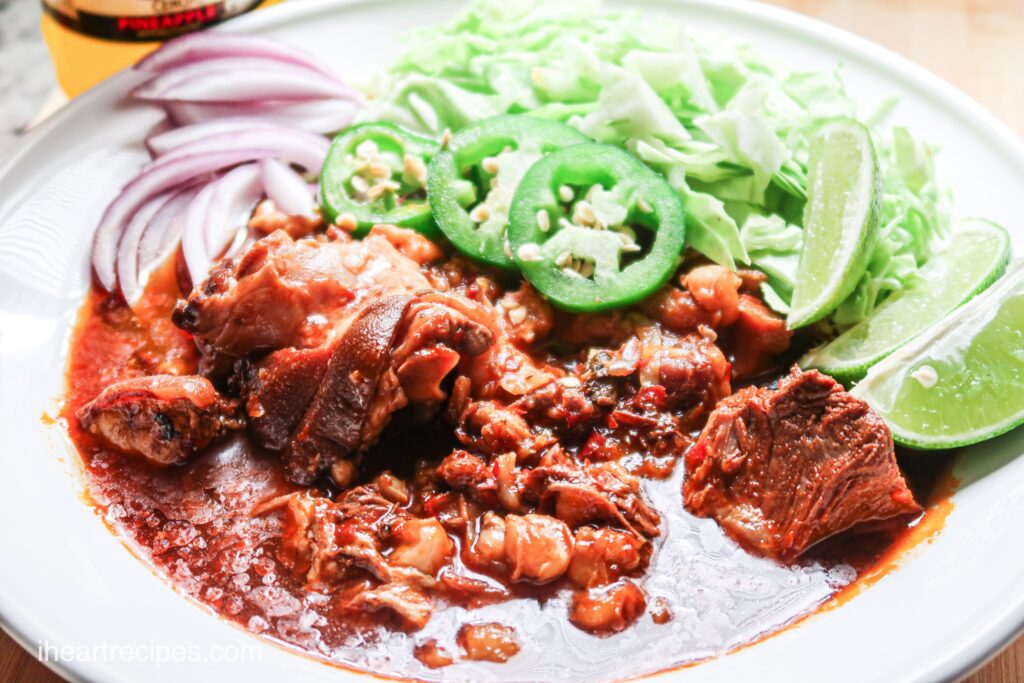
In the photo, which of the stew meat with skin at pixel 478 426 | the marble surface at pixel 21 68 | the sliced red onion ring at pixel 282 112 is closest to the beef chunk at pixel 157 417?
the stew meat with skin at pixel 478 426

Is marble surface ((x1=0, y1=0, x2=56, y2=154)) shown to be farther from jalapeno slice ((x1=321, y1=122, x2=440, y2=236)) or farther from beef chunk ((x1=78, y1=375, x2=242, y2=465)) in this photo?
beef chunk ((x1=78, y1=375, x2=242, y2=465))

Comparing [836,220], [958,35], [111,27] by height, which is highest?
[111,27]

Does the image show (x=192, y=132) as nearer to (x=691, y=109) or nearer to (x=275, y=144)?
(x=275, y=144)

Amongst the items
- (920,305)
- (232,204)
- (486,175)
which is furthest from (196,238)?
(920,305)

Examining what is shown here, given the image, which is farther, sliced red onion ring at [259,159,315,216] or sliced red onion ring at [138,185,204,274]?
sliced red onion ring at [259,159,315,216]

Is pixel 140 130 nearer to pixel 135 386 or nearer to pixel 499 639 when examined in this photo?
pixel 135 386

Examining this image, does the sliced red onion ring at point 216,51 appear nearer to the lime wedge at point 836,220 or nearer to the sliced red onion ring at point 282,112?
the sliced red onion ring at point 282,112

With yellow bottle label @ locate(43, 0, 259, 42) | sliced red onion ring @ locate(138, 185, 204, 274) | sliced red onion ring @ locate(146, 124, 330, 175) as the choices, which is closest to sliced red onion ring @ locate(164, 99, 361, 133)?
sliced red onion ring @ locate(146, 124, 330, 175)
